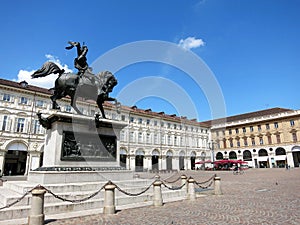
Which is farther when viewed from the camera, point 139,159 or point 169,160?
point 169,160

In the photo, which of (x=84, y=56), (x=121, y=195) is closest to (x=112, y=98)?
(x=84, y=56)

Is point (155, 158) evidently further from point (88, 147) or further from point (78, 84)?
point (78, 84)

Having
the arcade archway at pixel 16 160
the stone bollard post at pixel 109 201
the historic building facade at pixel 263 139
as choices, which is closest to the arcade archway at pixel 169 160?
the historic building facade at pixel 263 139

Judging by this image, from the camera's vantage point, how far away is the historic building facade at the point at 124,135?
102ft

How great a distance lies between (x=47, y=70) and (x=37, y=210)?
6292 millimetres

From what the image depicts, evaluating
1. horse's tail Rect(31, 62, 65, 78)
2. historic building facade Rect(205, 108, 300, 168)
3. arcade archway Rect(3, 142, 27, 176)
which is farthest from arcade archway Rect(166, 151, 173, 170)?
horse's tail Rect(31, 62, 65, 78)

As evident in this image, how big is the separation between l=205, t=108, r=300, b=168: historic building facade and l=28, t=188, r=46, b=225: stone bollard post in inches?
2109

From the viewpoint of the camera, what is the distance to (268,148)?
53125 millimetres

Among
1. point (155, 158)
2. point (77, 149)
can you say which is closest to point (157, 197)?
point (77, 149)

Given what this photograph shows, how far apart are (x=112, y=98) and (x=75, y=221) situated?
6.20m

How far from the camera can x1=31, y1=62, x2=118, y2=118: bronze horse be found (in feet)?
32.9

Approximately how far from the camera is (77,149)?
9242 mm

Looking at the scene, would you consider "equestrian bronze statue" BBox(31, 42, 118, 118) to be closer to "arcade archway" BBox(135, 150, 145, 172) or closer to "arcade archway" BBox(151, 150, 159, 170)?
"arcade archway" BBox(135, 150, 145, 172)

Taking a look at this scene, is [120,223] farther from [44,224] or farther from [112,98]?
[112,98]
